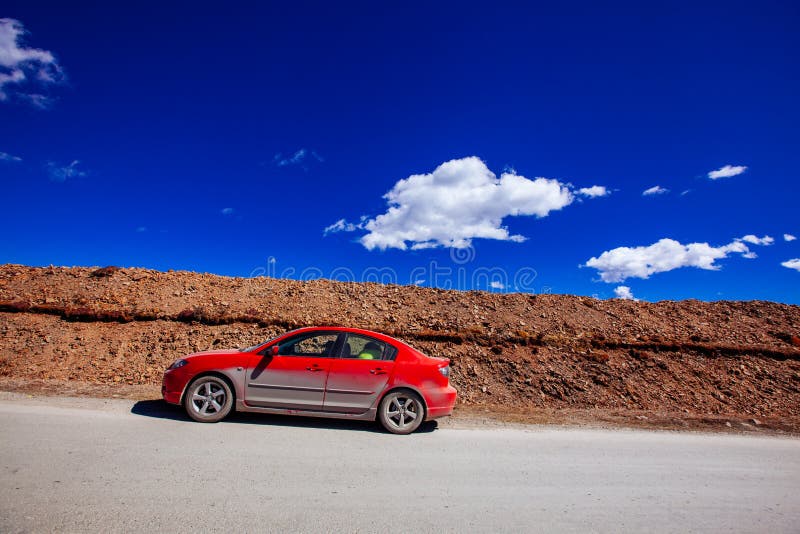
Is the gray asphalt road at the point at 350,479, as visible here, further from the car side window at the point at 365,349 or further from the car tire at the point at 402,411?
the car side window at the point at 365,349

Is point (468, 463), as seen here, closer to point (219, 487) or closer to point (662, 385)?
point (219, 487)

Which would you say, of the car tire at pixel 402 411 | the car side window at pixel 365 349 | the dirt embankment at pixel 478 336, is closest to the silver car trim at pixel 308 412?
the car tire at pixel 402 411

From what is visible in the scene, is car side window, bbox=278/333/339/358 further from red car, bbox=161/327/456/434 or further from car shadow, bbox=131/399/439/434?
car shadow, bbox=131/399/439/434

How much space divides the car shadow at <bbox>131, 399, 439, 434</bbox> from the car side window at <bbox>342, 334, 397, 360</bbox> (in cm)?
110

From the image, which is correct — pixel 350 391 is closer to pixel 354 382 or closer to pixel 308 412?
pixel 354 382

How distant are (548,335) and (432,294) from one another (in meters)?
4.51

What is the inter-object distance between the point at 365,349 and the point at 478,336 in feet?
21.3

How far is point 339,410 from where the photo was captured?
6.61 metres

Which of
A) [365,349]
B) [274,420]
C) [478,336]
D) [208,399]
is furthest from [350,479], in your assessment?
[478,336]

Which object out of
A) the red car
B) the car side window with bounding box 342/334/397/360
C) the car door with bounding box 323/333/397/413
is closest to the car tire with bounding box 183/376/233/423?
the red car

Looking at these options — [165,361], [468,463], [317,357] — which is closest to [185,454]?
[317,357]

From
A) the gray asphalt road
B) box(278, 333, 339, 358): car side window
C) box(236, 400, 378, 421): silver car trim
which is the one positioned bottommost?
the gray asphalt road

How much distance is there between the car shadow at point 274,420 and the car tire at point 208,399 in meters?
0.18

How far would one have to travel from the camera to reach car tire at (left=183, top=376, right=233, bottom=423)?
21.2ft
